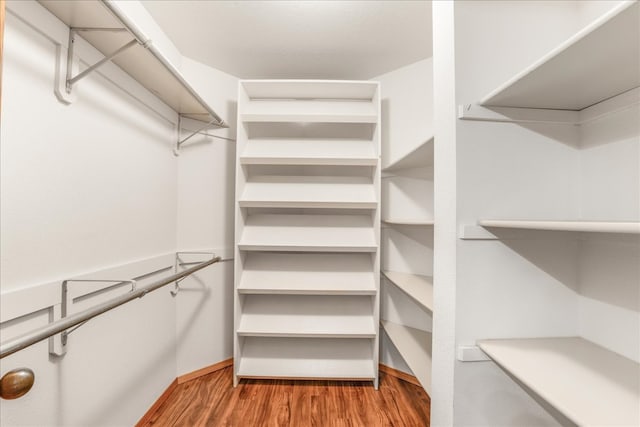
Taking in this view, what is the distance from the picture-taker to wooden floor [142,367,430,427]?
5.31ft

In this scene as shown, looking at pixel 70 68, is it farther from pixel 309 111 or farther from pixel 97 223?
pixel 309 111

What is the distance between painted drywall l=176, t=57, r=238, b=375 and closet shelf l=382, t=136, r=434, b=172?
49.8 inches

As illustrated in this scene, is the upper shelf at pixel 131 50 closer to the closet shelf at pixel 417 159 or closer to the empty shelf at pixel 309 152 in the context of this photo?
the empty shelf at pixel 309 152

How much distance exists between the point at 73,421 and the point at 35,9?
1.50 metres

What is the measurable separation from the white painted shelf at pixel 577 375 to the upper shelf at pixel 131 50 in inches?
64.1

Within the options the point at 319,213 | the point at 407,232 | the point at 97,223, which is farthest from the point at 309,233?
the point at 97,223

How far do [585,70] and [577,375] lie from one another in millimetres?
821

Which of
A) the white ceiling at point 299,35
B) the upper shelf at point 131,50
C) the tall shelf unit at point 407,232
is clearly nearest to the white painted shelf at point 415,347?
the tall shelf unit at point 407,232

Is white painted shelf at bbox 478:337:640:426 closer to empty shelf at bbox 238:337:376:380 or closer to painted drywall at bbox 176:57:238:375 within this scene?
empty shelf at bbox 238:337:376:380

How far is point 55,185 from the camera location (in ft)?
3.33

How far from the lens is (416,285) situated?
177cm

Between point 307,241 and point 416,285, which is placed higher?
point 307,241

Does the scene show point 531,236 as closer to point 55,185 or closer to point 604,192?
point 604,192

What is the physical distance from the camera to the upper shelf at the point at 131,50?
0.95 metres
